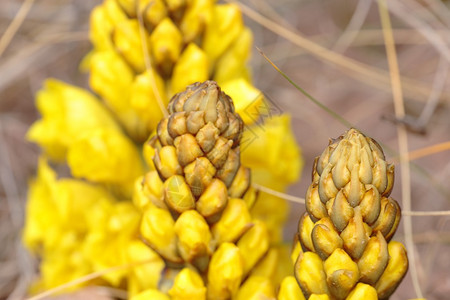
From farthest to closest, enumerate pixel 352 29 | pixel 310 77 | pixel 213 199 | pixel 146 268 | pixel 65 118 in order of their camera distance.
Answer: pixel 310 77, pixel 352 29, pixel 65 118, pixel 146 268, pixel 213 199

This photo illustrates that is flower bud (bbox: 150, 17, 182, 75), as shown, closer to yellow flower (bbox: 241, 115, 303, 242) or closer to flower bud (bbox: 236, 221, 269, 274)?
yellow flower (bbox: 241, 115, 303, 242)

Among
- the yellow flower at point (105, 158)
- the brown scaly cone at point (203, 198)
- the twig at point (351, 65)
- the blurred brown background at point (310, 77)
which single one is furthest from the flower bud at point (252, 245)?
the blurred brown background at point (310, 77)

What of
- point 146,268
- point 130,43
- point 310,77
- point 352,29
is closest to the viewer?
point 146,268

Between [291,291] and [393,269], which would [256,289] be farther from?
[393,269]

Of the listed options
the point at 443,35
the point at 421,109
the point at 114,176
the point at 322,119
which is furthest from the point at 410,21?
the point at 114,176

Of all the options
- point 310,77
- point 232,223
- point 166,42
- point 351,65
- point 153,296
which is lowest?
point 153,296

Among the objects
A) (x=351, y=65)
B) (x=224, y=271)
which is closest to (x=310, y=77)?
(x=351, y=65)
